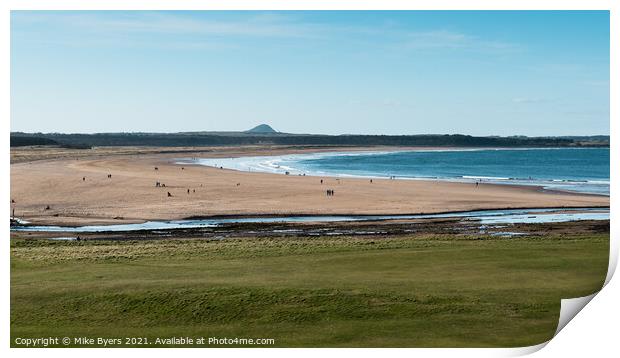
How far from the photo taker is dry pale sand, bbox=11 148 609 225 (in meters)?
55.8

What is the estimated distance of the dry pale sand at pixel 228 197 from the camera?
55.8 metres

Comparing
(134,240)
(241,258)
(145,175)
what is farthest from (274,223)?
(145,175)

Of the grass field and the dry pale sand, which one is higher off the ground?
the dry pale sand

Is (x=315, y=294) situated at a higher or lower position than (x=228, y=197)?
lower

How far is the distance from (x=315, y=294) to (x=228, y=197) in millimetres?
41369

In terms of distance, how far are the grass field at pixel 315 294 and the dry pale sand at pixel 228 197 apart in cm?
2268

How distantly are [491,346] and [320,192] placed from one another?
50.4m

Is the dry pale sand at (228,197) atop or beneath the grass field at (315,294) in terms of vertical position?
atop

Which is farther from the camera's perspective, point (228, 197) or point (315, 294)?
point (228, 197)

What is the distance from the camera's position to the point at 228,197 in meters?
65.3

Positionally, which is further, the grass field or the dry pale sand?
the dry pale sand

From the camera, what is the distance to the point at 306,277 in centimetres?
2731

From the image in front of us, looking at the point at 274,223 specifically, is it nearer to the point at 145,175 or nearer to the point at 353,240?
the point at 353,240

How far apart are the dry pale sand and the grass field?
74.4ft
